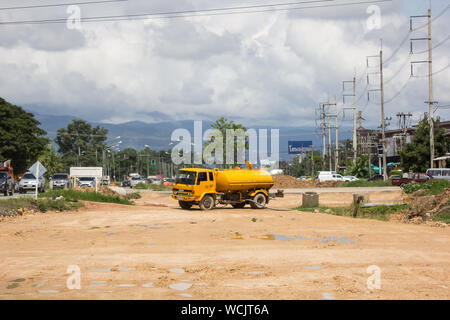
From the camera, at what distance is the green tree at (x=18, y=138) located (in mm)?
63219

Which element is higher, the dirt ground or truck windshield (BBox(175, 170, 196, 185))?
truck windshield (BBox(175, 170, 196, 185))

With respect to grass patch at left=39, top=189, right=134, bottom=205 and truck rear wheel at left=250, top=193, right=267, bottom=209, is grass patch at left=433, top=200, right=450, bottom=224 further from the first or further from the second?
grass patch at left=39, top=189, right=134, bottom=205

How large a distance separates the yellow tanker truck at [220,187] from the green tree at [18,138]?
39.4 metres

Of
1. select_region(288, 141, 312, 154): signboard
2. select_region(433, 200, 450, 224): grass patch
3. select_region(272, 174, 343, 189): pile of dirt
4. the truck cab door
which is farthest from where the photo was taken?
select_region(288, 141, 312, 154): signboard

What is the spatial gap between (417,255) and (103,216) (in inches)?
588

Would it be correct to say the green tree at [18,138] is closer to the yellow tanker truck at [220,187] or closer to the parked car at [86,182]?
the parked car at [86,182]

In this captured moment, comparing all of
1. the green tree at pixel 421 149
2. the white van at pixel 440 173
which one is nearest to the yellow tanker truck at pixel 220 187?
the white van at pixel 440 173

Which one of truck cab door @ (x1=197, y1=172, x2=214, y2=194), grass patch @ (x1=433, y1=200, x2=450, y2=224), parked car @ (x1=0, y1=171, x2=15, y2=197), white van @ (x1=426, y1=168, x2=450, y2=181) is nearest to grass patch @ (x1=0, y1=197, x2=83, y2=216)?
truck cab door @ (x1=197, y1=172, x2=214, y2=194)

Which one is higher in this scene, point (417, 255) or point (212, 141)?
point (212, 141)

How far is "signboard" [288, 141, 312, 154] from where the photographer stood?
449ft
